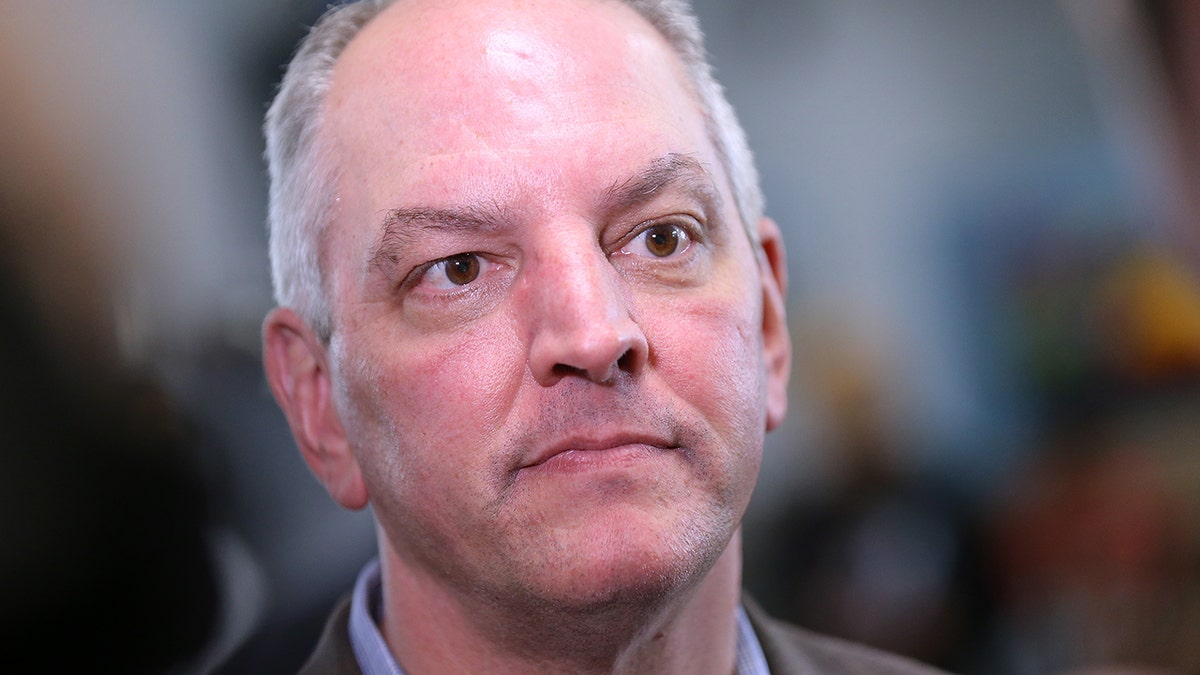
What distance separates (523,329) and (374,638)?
65cm

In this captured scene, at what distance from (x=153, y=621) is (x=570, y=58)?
1.15m

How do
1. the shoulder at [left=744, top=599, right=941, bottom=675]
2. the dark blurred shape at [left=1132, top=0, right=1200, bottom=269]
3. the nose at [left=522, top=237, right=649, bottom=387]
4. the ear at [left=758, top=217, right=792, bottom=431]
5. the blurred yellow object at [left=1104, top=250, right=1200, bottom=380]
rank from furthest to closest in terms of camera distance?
1. the blurred yellow object at [left=1104, top=250, right=1200, bottom=380]
2. the dark blurred shape at [left=1132, top=0, right=1200, bottom=269]
3. the shoulder at [left=744, top=599, right=941, bottom=675]
4. the ear at [left=758, top=217, right=792, bottom=431]
5. the nose at [left=522, top=237, right=649, bottom=387]

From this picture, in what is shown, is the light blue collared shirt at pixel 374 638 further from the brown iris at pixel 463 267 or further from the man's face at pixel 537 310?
the brown iris at pixel 463 267

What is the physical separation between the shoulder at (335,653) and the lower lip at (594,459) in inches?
22.6

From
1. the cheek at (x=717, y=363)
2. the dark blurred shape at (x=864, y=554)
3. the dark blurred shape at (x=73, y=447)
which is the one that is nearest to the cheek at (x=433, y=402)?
the cheek at (x=717, y=363)

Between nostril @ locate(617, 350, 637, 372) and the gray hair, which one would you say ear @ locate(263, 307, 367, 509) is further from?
nostril @ locate(617, 350, 637, 372)

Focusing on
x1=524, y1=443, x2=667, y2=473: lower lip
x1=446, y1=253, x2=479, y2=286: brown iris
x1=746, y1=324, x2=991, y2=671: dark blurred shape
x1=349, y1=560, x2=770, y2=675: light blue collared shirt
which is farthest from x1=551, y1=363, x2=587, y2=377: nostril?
x1=746, y1=324, x2=991, y2=671: dark blurred shape

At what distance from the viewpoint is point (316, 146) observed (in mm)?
1676

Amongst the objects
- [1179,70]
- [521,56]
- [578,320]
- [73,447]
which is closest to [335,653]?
[73,447]

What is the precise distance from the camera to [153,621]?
1.73 m

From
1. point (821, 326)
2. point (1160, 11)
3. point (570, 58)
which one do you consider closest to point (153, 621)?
point (570, 58)

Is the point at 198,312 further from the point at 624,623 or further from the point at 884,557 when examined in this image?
the point at 884,557

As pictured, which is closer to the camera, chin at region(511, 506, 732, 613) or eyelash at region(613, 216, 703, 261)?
chin at region(511, 506, 732, 613)

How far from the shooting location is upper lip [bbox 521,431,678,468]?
4.60ft
